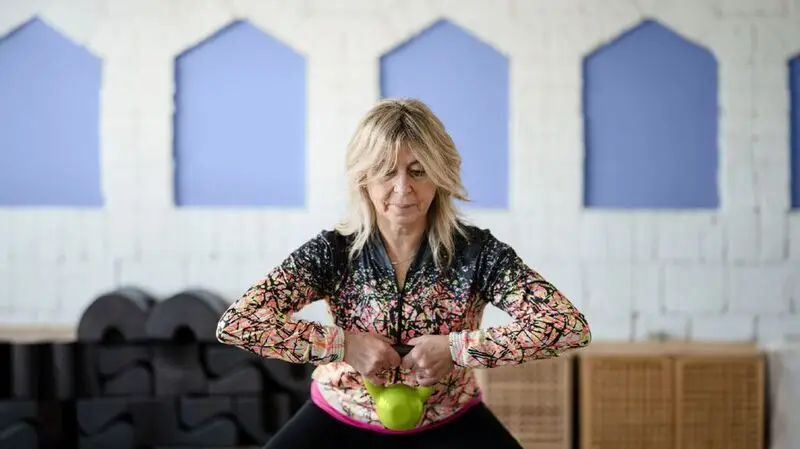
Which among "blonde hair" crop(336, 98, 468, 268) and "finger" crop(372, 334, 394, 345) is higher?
"blonde hair" crop(336, 98, 468, 268)

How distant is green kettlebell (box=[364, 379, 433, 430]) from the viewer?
2201 millimetres

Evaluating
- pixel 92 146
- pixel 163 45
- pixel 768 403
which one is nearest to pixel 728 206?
pixel 768 403

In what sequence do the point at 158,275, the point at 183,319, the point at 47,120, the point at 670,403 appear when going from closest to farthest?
the point at 670,403
the point at 183,319
the point at 158,275
the point at 47,120

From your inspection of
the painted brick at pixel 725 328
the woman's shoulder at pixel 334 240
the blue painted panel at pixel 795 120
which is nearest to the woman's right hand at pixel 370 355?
the woman's shoulder at pixel 334 240

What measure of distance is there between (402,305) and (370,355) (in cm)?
20

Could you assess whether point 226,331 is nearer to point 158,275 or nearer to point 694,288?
point 158,275

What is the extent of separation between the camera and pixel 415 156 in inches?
88.4

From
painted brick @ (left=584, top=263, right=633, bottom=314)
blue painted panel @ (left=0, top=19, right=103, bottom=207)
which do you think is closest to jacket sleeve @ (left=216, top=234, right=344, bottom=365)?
painted brick @ (left=584, top=263, right=633, bottom=314)

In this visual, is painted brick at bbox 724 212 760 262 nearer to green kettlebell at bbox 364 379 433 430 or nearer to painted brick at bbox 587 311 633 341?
painted brick at bbox 587 311 633 341

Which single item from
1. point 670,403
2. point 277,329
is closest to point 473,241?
point 277,329

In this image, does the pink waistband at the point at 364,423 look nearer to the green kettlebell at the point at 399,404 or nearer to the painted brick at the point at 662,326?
the green kettlebell at the point at 399,404

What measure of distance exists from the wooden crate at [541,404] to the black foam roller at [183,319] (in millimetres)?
1358

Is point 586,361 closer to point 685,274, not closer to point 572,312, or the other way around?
point 685,274

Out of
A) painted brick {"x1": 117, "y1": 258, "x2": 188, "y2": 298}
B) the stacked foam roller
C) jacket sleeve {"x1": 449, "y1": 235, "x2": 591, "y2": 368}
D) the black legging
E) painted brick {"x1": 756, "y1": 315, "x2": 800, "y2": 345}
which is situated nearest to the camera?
jacket sleeve {"x1": 449, "y1": 235, "x2": 591, "y2": 368}
